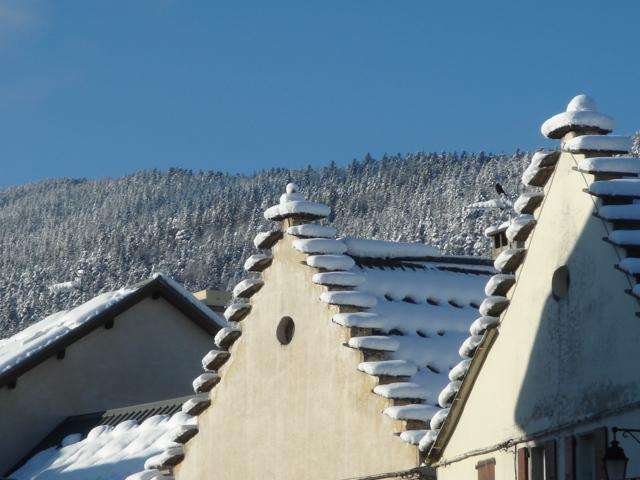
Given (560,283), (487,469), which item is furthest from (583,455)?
(487,469)

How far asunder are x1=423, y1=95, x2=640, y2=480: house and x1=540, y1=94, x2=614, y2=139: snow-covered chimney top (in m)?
0.02

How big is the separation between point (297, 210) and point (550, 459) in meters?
8.73

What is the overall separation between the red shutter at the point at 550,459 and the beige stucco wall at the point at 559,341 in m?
0.27

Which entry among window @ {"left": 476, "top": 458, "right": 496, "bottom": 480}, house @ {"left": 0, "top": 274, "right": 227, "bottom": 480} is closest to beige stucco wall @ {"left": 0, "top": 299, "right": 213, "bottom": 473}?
house @ {"left": 0, "top": 274, "right": 227, "bottom": 480}

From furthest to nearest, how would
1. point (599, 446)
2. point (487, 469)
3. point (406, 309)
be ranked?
point (406, 309)
point (487, 469)
point (599, 446)

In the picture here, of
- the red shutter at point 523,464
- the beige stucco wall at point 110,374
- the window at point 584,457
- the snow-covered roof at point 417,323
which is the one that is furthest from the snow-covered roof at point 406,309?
the beige stucco wall at point 110,374

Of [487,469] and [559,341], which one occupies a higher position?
[559,341]

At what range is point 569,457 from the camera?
19.3 meters

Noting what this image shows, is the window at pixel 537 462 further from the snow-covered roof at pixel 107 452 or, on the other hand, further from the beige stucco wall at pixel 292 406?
the snow-covered roof at pixel 107 452

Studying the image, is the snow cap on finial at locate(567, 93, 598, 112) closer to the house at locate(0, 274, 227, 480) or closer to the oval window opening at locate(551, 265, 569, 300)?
the oval window opening at locate(551, 265, 569, 300)

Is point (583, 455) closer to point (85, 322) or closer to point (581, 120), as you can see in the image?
point (581, 120)

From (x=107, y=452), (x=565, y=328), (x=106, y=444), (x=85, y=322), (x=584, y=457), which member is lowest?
(x=584, y=457)

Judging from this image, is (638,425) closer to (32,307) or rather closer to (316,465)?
(316,465)

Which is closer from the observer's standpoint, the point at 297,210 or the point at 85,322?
the point at 297,210
